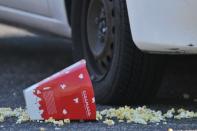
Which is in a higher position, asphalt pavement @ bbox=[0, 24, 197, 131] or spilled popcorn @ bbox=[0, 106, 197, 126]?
asphalt pavement @ bbox=[0, 24, 197, 131]

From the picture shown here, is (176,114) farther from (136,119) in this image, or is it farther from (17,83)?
(17,83)

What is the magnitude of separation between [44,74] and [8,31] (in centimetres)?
292

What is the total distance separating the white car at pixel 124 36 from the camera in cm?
371

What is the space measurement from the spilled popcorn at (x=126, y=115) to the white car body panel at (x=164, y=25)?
359 millimetres

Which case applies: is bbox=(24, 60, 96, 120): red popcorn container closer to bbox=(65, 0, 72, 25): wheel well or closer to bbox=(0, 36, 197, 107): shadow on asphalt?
bbox=(0, 36, 197, 107): shadow on asphalt

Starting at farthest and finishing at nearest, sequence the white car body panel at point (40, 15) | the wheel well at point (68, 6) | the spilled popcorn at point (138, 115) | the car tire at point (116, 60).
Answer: the white car body panel at point (40, 15) < the wheel well at point (68, 6) < the car tire at point (116, 60) < the spilled popcorn at point (138, 115)

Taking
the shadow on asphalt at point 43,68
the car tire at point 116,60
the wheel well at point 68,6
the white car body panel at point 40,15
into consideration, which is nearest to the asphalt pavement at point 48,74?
the shadow on asphalt at point 43,68

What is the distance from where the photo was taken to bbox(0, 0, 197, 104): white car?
3713 millimetres

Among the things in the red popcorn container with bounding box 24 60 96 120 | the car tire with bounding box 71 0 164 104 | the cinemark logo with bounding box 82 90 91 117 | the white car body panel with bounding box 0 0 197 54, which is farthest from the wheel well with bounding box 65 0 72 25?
the cinemark logo with bounding box 82 90 91 117

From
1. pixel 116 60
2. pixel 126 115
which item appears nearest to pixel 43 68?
pixel 116 60

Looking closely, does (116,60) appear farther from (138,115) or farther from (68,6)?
(68,6)

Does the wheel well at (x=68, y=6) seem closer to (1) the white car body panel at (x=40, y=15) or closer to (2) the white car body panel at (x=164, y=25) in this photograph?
(1) the white car body panel at (x=40, y=15)

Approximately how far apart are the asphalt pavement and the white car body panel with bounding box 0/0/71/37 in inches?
16.3

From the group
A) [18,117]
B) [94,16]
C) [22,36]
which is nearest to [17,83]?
[94,16]
